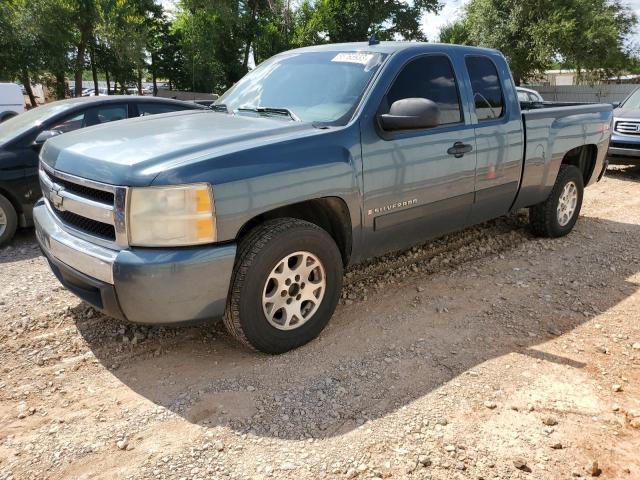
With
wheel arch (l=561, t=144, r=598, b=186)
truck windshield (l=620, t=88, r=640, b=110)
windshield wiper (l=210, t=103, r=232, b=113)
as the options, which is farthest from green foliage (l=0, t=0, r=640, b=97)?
windshield wiper (l=210, t=103, r=232, b=113)

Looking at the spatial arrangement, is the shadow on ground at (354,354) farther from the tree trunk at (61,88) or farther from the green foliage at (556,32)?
the tree trunk at (61,88)

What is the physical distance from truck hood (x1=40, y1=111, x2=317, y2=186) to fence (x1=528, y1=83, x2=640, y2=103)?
2263cm

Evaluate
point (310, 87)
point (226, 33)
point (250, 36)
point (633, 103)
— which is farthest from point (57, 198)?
point (250, 36)

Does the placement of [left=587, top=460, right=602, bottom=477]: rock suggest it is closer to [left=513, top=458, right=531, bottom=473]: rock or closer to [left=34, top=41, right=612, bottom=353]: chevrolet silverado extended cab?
[left=513, top=458, right=531, bottom=473]: rock

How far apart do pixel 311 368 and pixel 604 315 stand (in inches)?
96.0

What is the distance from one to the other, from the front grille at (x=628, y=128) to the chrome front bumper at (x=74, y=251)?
10.1 meters

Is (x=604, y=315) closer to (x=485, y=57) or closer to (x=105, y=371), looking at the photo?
(x=485, y=57)

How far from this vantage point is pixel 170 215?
287cm

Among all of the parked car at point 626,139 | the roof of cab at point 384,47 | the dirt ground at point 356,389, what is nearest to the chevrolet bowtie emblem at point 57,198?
the dirt ground at point 356,389

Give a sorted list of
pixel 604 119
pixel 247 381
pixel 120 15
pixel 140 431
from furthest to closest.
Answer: pixel 120 15, pixel 604 119, pixel 247 381, pixel 140 431

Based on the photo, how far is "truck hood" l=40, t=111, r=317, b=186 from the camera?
9.65 ft

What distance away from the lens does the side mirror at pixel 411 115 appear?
361 centimetres

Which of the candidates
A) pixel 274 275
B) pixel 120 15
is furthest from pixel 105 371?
pixel 120 15

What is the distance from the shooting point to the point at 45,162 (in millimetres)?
3723
